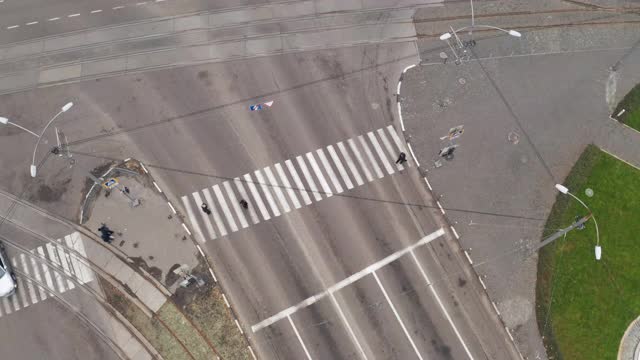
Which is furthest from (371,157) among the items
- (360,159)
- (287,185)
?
(287,185)

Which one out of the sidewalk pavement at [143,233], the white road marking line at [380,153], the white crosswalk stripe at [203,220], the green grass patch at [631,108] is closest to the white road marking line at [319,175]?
the white road marking line at [380,153]

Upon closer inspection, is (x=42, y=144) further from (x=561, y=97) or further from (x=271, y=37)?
(x=561, y=97)

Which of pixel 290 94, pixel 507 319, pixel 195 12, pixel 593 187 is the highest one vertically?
pixel 195 12

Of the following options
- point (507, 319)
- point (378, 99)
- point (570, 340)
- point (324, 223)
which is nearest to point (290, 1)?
point (378, 99)

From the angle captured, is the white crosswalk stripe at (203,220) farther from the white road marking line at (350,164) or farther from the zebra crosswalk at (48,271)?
the white road marking line at (350,164)

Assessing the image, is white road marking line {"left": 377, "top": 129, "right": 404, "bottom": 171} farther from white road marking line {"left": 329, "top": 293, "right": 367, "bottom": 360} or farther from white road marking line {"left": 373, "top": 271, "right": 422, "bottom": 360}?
white road marking line {"left": 329, "top": 293, "right": 367, "bottom": 360}

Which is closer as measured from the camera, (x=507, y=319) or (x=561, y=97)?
(x=507, y=319)

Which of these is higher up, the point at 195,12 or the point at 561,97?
the point at 195,12
